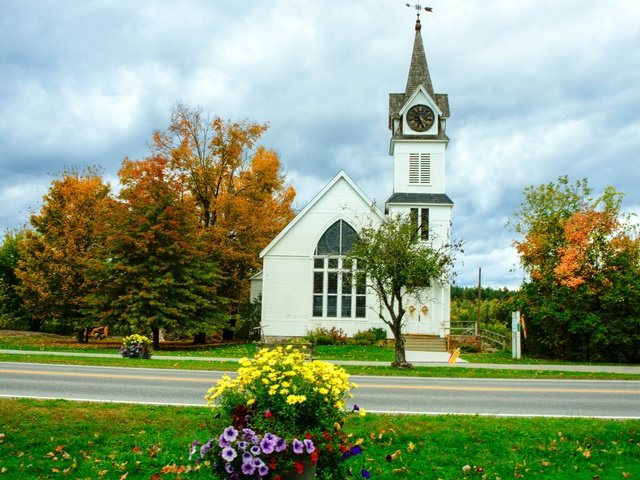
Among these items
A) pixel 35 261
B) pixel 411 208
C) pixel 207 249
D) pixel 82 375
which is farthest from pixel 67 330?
pixel 82 375

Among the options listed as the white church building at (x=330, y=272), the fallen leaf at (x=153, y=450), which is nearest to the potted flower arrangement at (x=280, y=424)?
the fallen leaf at (x=153, y=450)

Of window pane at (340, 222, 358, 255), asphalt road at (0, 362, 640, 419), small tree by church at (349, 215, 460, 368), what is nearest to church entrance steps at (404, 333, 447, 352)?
window pane at (340, 222, 358, 255)

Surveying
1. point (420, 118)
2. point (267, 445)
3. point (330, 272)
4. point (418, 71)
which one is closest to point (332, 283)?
point (330, 272)

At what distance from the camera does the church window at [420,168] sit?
35.2m

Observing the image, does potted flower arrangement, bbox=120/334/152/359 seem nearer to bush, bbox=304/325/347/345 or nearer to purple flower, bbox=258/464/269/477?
bush, bbox=304/325/347/345

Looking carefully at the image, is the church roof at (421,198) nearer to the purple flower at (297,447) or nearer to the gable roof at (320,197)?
the gable roof at (320,197)

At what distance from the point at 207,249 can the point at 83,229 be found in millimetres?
7638

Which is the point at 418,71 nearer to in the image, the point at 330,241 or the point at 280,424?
the point at 330,241

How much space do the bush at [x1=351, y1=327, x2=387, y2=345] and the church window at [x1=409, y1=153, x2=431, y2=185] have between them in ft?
31.7

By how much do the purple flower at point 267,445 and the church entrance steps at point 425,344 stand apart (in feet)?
83.8

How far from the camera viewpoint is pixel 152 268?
27.5m

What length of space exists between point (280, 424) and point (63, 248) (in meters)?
32.0

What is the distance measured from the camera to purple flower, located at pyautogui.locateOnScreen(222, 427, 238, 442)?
4.97m

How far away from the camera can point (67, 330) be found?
4628 centimetres
